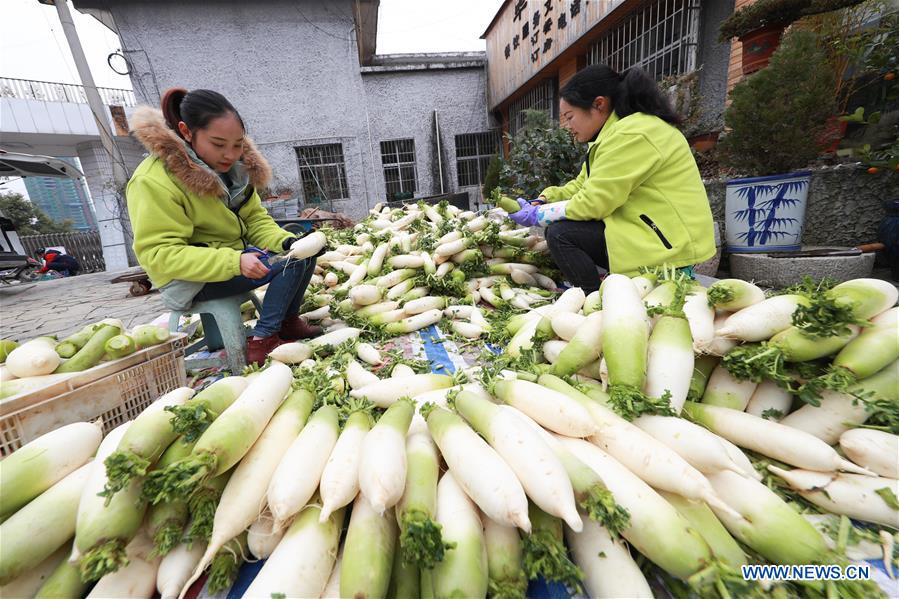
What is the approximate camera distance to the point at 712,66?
16.6 ft

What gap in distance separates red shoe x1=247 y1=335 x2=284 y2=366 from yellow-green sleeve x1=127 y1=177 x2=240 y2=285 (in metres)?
0.56

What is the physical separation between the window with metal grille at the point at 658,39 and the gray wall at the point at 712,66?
117 millimetres

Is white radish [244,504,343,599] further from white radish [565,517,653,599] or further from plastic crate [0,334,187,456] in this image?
plastic crate [0,334,187,456]

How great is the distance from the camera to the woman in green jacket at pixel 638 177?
96.2 inches

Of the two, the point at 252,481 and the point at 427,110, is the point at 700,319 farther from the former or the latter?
the point at 427,110

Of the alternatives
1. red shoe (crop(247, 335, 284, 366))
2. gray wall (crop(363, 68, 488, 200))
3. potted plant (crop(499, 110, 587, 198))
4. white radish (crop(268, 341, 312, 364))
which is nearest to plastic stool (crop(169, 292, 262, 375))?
red shoe (crop(247, 335, 284, 366))

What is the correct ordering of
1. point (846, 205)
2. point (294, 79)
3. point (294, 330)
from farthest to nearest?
point (294, 79), point (846, 205), point (294, 330)

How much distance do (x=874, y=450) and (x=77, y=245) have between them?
2117 centimetres

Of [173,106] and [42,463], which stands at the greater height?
[173,106]

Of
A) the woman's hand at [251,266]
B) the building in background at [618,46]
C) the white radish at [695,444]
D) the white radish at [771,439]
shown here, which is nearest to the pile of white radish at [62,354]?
the woman's hand at [251,266]

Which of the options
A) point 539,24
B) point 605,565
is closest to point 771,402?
point 605,565

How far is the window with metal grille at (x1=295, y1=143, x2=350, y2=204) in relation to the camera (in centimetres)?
1211

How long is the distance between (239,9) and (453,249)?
1244cm

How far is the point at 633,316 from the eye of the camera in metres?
1.37
